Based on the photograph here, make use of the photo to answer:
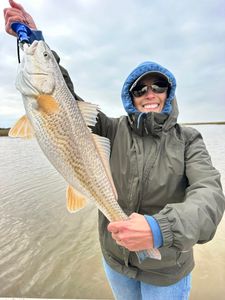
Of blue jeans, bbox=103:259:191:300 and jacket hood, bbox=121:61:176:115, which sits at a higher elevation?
jacket hood, bbox=121:61:176:115

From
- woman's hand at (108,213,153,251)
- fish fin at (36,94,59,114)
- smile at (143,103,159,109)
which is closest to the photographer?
woman's hand at (108,213,153,251)

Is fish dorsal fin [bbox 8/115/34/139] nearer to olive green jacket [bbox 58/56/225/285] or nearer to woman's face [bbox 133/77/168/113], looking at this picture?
olive green jacket [bbox 58/56/225/285]

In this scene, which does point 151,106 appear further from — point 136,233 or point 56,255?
point 56,255

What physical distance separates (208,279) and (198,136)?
14.4 ft

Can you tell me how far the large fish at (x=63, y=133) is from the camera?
2.09 metres

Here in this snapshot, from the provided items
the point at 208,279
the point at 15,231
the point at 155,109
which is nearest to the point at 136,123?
the point at 155,109

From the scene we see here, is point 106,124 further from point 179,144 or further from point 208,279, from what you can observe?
point 208,279

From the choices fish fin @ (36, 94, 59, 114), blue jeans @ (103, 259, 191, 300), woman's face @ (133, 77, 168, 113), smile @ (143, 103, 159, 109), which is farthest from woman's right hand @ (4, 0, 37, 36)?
blue jeans @ (103, 259, 191, 300)

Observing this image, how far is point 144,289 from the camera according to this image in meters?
2.69

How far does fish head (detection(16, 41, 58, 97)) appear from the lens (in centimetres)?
211

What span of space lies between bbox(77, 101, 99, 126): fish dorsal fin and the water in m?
4.41

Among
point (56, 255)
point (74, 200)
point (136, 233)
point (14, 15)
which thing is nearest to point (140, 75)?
point (14, 15)

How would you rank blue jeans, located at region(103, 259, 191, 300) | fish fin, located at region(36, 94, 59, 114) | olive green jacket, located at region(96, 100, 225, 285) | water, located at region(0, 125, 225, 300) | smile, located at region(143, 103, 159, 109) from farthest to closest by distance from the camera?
water, located at region(0, 125, 225, 300)
smile, located at region(143, 103, 159, 109)
blue jeans, located at region(103, 259, 191, 300)
olive green jacket, located at region(96, 100, 225, 285)
fish fin, located at region(36, 94, 59, 114)

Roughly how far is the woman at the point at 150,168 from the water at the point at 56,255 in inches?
128
